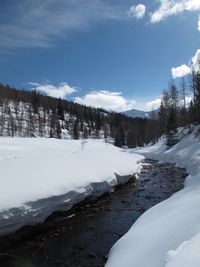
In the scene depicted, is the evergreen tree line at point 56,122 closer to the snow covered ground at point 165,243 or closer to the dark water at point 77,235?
the dark water at point 77,235

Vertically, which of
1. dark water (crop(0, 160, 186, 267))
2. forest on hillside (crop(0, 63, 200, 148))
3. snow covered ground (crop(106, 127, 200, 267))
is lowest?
dark water (crop(0, 160, 186, 267))

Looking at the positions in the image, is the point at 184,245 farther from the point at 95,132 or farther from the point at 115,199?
the point at 95,132

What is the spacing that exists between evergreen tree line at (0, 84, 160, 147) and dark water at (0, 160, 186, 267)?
68.9m

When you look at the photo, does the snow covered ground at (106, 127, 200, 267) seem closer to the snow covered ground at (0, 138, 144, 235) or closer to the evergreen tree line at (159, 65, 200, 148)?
the snow covered ground at (0, 138, 144, 235)

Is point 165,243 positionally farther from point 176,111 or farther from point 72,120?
point 72,120

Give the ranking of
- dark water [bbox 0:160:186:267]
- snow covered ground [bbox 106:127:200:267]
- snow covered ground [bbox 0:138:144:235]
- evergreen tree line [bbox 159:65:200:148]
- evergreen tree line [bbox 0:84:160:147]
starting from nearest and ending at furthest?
1. snow covered ground [bbox 106:127:200:267]
2. dark water [bbox 0:160:186:267]
3. snow covered ground [bbox 0:138:144:235]
4. evergreen tree line [bbox 159:65:200:148]
5. evergreen tree line [bbox 0:84:160:147]

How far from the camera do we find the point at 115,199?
15352mm

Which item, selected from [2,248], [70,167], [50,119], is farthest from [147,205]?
[50,119]

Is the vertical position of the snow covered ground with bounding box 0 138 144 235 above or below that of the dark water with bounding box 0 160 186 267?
above

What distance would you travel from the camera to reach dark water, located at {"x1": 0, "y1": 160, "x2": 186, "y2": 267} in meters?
8.17

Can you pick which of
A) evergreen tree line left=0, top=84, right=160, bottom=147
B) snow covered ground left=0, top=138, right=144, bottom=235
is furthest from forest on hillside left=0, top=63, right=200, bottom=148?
snow covered ground left=0, top=138, right=144, bottom=235

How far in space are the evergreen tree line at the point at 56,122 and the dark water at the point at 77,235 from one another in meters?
68.9

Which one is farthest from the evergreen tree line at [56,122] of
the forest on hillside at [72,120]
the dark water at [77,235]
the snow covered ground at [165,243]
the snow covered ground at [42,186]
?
the snow covered ground at [165,243]

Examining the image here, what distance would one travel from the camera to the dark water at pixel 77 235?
817 centimetres
